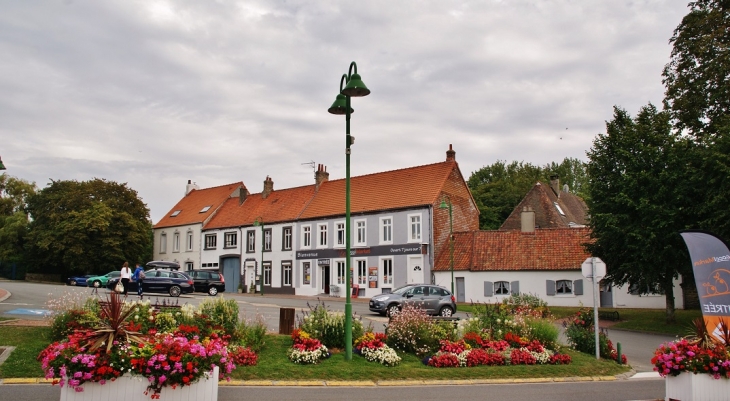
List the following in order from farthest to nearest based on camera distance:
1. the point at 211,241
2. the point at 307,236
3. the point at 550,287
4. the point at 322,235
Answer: the point at 211,241 → the point at 307,236 → the point at 322,235 → the point at 550,287

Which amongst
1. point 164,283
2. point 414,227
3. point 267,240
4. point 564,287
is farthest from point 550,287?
point 267,240

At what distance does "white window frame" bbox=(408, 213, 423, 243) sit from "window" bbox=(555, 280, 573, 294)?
922 centimetres

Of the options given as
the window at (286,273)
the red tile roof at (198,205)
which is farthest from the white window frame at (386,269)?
the red tile roof at (198,205)

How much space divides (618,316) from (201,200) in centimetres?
4321

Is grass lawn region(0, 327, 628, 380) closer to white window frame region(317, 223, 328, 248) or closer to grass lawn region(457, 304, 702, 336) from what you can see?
grass lawn region(457, 304, 702, 336)

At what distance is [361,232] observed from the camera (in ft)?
148

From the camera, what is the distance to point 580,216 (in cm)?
5941

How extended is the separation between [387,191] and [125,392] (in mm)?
37098

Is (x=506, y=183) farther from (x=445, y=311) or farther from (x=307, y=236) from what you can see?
(x=445, y=311)

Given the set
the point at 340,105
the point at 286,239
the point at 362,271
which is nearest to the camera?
the point at 340,105

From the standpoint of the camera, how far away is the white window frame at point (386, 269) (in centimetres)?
4234

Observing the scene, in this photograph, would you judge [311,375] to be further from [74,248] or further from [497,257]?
[74,248]

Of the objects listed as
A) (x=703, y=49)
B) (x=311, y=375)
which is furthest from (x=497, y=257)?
(x=311, y=375)

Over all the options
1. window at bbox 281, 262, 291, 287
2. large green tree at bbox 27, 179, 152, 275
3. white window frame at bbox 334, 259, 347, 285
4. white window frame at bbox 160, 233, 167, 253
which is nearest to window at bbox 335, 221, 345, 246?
white window frame at bbox 334, 259, 347, 285
